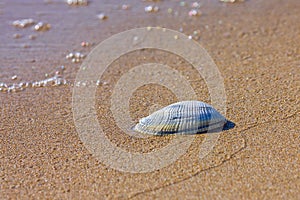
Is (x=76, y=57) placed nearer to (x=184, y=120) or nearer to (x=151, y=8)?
(x=151, y=8)

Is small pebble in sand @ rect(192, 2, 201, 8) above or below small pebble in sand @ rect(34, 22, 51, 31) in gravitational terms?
above

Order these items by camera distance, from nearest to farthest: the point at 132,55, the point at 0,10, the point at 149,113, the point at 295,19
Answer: the point at 149,113 < the point at 132,55 < the point at 295,19 < the point at 0,10

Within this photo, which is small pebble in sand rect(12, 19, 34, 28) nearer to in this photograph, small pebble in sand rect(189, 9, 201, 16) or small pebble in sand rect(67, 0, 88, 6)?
small pebble in sand rect(67, 0, 88, 6)

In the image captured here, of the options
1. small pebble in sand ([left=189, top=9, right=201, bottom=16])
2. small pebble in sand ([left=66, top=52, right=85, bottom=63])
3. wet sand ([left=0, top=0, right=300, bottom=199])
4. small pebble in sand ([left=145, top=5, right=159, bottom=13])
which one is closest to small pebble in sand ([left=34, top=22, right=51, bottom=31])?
wet sand ([left=0, top=0, right=300, bottom=199])

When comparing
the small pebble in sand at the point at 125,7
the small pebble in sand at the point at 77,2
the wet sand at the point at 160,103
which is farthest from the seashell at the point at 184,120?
the small pebble in sand at the point at 77,2

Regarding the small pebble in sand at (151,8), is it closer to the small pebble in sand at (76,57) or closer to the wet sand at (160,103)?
the wet sand at (160,103)

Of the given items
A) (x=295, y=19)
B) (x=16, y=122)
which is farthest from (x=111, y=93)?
(x=295, y=19)

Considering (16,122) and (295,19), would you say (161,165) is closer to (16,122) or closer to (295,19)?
(16,122)

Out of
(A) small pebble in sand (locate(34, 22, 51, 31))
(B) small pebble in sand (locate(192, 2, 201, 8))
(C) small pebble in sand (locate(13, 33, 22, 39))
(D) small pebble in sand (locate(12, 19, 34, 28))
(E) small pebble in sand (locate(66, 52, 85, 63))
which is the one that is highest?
(B) small pebble in sand (locate(192, 2, 201, 8))
